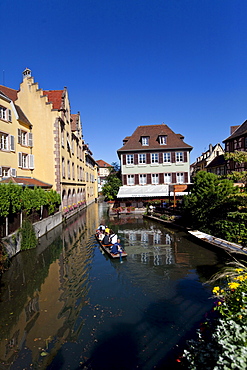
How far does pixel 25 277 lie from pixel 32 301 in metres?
2.56

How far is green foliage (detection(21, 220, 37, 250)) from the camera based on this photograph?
1536 centimetres

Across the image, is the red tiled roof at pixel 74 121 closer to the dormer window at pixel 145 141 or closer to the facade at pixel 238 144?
the dormer window at pixel 145 141

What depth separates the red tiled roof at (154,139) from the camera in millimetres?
36094

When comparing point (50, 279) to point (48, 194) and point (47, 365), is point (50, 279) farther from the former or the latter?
point (48, 194)

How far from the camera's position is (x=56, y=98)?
1207 inches

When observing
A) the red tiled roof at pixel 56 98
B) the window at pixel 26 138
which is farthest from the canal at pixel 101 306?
the red tiled roof at pixel 56 98

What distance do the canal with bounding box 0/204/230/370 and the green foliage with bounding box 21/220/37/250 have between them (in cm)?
70

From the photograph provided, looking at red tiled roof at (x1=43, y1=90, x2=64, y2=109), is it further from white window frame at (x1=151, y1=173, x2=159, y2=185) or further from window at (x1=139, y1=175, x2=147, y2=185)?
white window frame at (x1=151, y1=173, x2=159, y2=185)

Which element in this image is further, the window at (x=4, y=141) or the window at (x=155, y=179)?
the window at (x=155, y=179)

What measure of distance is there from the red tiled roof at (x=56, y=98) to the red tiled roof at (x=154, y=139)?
10413mm

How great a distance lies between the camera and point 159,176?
119 ft

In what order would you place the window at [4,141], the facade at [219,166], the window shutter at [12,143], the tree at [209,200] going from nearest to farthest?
the tree at [209,200], the window at [4,141], the window shutter at [12,143], the facade at [219,166]

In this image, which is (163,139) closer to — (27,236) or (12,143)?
(12,143)

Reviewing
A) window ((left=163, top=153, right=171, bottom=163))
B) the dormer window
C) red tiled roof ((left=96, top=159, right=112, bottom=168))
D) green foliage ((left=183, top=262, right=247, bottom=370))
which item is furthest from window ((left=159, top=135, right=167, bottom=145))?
red tiled roof ((left=96, top=159, right=112, bottom=168))
